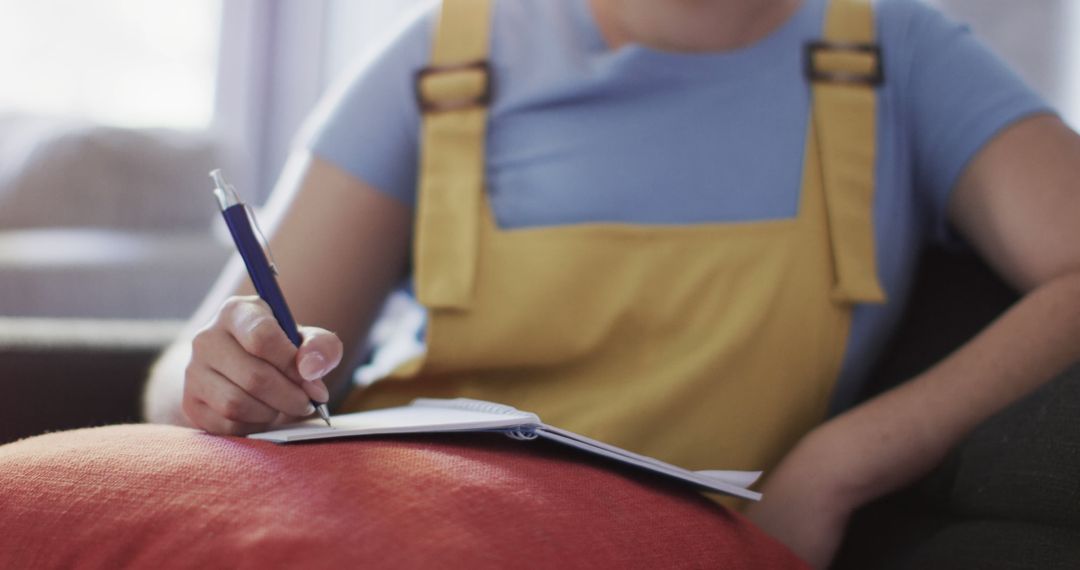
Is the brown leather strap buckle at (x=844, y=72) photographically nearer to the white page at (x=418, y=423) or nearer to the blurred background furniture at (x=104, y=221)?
the white page at (x=418, y=423)

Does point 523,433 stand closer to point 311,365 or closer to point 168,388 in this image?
point 311,365

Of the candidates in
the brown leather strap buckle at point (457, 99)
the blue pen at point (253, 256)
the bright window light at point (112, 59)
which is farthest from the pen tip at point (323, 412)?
the bright window light at point (112, 59)

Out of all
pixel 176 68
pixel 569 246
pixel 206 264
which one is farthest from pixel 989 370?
pixel 176 68

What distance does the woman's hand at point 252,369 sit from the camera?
1.98 ft

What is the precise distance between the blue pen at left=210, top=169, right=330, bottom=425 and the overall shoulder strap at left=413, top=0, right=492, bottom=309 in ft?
0.72

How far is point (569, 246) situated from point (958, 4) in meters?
1.08

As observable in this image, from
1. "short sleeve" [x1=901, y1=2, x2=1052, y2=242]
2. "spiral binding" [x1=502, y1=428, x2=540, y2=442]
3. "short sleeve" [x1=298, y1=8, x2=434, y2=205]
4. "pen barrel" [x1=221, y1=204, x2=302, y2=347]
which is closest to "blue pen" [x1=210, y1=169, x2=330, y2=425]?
"pen barrel" [x1=221, y1=204, x2=302, y2=347]

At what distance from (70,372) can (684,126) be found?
53cm

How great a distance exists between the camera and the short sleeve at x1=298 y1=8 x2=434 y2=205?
89 cm

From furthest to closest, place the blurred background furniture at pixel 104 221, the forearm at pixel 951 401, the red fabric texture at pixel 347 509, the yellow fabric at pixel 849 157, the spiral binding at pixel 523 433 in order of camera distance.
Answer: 1. the blurred background furniture at pixel 104 221
2. the yellow fabric at pixel 849 157
3. the forearm at pixel 951 401
4. the spiral binding at pixel 523 433
5. the red fabric texture at pixel 347 509

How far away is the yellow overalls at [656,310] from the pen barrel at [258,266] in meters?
0.22

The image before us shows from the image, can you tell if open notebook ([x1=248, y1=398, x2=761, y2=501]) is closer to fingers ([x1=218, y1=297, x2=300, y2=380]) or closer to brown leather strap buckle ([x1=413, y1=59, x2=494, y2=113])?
fingers ([x1=218, y1=297, x2=300, y2=380])

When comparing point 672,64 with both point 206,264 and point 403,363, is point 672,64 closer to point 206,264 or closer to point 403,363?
point 403,363

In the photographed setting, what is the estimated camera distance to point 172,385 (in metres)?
0.77
